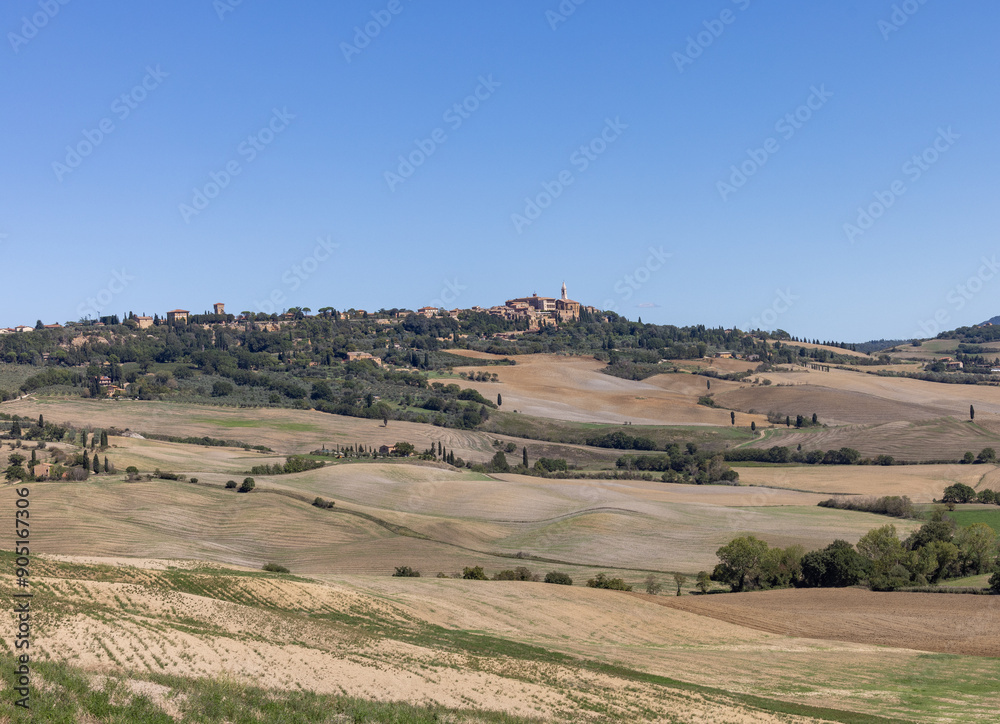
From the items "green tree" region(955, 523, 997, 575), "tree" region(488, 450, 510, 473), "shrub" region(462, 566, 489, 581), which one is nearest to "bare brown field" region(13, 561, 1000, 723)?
"shrub" region(462, 566, 489, 581)

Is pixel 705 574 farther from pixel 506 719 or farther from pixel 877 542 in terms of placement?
pixel 506 719

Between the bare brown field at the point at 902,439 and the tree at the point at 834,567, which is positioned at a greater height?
the bare brown field at the point at 902,439

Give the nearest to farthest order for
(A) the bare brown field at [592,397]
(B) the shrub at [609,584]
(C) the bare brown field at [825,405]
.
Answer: (B) the shrub at [609,584] < (C) the bare brown field at [825,405] < (A) the bare brown field at [592,397]

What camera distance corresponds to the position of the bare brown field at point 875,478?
3516 inches

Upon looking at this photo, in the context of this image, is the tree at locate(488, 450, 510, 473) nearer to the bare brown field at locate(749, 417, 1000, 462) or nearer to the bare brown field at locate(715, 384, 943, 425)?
the bare brown field at locate(749, 417, 1000, 462)

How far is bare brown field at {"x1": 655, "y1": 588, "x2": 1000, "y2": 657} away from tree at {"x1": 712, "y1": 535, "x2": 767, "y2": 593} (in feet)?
13.2

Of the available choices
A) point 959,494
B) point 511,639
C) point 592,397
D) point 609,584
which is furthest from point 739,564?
point 592,397

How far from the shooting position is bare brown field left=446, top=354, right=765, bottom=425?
471 ft

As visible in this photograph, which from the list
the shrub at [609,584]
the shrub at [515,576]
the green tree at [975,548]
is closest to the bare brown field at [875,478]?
the green tree at [975,548]

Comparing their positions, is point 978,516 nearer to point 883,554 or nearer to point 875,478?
point 875,478

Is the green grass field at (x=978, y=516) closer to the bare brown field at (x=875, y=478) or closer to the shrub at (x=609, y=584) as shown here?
the bare brown field at (x=875, y=478)

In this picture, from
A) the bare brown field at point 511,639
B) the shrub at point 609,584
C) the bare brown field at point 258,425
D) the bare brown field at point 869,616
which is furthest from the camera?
the bare brown field at point 258,425

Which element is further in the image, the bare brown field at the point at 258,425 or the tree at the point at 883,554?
the bare brown field at the point at 258,425

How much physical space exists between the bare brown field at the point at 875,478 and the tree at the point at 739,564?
3423 cm
